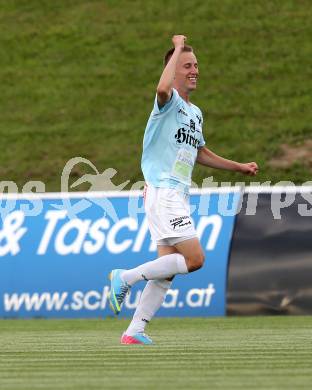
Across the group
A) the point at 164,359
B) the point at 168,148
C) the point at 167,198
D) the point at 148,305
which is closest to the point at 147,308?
the point at 148,305

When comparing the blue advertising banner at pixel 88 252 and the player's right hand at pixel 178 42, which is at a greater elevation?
the player's right hand at pixel 178 42

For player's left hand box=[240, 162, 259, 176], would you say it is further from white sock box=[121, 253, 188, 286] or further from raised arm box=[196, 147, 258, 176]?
white sock box=[121, 253, 188, 286]

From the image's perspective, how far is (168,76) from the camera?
8938mm

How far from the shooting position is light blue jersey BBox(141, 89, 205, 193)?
30.7 feet

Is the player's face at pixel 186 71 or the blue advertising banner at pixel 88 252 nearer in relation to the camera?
the player's face at pixel 186 71

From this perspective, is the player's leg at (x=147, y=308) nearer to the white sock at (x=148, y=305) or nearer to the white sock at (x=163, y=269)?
the white sock at (x=148, y=305)

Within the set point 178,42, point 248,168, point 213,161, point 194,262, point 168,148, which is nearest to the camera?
point 178,42

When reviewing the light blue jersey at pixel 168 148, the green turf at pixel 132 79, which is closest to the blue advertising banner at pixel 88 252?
the light blue jersey at pixel 168 148

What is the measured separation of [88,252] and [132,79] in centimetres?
1017

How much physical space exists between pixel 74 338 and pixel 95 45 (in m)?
16.3

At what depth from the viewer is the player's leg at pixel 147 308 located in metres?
9.39

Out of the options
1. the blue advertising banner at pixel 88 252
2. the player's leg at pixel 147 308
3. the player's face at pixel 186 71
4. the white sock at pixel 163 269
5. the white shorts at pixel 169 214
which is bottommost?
the blue advertising banner at pixel 88 252

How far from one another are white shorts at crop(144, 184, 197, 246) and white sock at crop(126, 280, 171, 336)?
0.36 metres

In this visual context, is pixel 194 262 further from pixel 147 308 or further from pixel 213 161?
pixel 213 161
